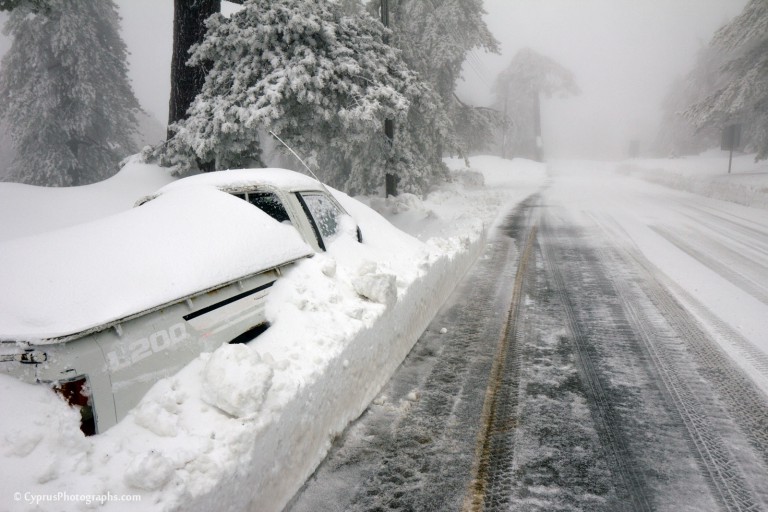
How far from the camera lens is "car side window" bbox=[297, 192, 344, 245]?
441 centimetres

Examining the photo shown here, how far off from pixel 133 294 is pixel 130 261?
0.31 m

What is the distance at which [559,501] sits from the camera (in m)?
2.55

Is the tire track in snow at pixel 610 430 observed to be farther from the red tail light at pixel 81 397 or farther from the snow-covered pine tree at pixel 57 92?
the snow-covered pine tree at pixel 57 92

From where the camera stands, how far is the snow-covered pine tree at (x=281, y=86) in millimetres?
7707

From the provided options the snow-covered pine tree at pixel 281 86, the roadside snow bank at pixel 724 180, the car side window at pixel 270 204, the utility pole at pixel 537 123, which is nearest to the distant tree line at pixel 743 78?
the roadside snow bank at pixel 724 180

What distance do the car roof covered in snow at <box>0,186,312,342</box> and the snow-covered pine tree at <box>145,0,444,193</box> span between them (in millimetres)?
4733

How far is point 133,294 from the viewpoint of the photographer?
7.11 ft

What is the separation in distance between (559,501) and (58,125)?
25.0 meters

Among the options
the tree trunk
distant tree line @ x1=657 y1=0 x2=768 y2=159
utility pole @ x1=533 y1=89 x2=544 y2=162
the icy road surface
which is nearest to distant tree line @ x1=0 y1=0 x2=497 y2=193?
the tree trunk

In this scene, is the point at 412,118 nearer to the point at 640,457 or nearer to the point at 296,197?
the point at 296,197

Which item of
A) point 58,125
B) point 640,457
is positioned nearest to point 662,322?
point 640,457

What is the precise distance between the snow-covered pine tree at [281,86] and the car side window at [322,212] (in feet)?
10.9

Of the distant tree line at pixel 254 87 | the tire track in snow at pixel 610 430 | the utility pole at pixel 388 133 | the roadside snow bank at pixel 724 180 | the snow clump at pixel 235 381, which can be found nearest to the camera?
the snow clump at pixel 235 381

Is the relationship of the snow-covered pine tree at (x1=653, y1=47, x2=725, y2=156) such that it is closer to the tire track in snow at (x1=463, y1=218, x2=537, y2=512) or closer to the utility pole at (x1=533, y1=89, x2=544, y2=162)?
the utility pole at (x1=533, y1=89, x2=544, y2=162)
